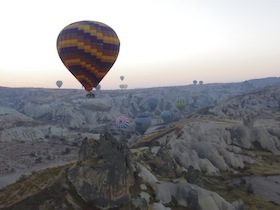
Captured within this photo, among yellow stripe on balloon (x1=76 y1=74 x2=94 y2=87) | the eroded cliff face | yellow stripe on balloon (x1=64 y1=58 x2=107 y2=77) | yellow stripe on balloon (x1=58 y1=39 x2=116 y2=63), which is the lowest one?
the eroded cliff face

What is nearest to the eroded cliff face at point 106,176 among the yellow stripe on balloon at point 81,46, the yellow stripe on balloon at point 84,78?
the yellow stripe on balloon at point 81,46

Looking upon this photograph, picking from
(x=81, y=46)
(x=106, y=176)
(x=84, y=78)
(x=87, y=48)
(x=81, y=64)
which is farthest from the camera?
(x=84, y=78)

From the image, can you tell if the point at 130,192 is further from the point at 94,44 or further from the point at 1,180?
the point at 1,180

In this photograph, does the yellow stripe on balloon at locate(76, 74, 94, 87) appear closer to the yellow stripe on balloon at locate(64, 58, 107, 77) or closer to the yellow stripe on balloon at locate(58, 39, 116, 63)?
the yellow stripe on balloon at locate(64, 58, 107, 77)

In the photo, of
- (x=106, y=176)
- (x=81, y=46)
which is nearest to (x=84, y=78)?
(x=81, y=46)

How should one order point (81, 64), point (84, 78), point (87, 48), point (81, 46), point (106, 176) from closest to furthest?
point (106, 176)
point (81, 46)
point (87, 48)
point (81, 64)
point (84, 78)

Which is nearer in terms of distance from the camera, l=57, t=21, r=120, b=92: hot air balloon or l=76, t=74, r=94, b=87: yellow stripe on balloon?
l=57, t=21, r=120, b=92: hot air balloon

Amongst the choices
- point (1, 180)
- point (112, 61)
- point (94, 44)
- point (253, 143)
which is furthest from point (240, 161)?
point (1, 180)

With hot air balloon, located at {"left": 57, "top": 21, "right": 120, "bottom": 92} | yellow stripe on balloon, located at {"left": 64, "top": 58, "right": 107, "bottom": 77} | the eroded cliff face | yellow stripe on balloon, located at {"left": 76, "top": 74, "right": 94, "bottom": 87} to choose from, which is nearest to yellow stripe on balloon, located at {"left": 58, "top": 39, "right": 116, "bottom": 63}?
hot air balloon, located at {"left": 57, "top": 21, "right": 120, "bottom": 92}

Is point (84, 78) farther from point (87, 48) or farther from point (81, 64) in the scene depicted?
point (87, 48)
